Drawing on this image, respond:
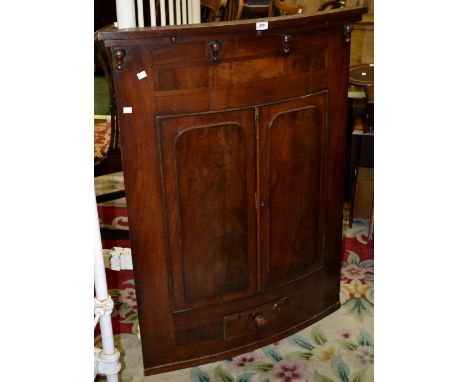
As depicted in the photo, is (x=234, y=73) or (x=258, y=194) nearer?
(x=234, y=73)

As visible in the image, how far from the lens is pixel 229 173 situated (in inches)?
70.9

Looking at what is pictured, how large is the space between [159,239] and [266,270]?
0.43m

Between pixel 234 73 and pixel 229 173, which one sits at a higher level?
pixel 234 73

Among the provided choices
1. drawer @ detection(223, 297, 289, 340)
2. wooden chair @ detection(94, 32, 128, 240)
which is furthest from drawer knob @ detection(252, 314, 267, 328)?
wooden chair @ detection(94, 32, 128, 240)

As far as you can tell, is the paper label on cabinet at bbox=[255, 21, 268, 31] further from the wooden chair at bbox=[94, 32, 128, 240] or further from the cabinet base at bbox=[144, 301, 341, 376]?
the cabinet base at bbox=[144, 301, 341, 376]

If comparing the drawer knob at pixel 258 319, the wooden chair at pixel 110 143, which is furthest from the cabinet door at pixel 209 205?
the wooden chair at pixel 110 143

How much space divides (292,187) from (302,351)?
624mm

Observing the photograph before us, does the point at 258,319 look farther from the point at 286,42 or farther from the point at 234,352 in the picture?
the point at 286,42

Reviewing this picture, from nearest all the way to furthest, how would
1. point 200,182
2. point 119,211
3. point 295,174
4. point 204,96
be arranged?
point 204,96, point 200,182, point 295,174, point 119,211

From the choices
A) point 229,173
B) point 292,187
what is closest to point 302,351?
point 292,187
